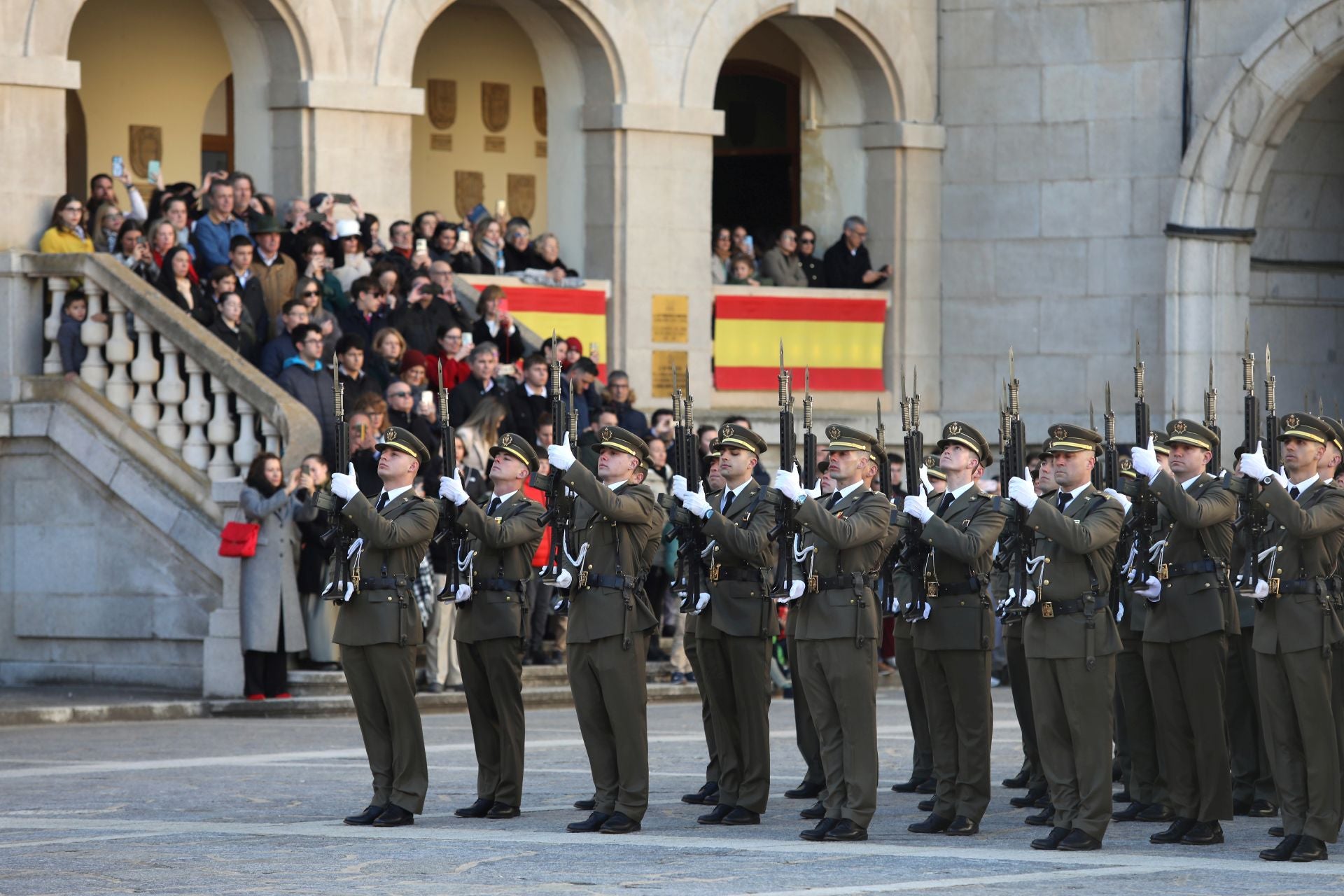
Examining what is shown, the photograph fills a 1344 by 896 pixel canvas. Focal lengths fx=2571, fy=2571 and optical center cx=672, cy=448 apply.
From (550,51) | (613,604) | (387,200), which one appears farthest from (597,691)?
(550,51)

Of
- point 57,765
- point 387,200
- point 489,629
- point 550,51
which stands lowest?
point 57,765

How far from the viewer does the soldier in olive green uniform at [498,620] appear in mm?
11531

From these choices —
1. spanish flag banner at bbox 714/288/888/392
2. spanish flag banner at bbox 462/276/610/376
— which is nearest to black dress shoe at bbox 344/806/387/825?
spanish flag banner at bbox 462/276/610/376

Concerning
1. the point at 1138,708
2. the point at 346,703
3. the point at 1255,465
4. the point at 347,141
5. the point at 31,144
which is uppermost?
the point at 347,141

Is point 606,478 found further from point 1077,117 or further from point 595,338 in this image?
point 1077,117

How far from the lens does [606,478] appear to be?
37.7 ft

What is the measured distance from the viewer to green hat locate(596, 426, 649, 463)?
11453mm

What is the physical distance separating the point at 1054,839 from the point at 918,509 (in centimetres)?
150

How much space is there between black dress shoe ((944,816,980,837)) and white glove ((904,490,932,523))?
131 centimetres

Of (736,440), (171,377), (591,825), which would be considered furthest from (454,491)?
(171,377)

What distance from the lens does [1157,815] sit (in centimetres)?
1151

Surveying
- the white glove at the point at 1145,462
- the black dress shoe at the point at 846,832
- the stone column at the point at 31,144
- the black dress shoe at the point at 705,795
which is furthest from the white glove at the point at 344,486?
the stone column at the point at 31,144

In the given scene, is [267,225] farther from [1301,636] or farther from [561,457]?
[1301,636]

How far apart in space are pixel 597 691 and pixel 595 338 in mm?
11297
